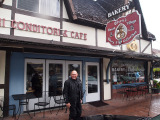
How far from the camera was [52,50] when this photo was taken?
5816 mm

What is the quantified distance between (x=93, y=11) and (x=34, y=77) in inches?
236

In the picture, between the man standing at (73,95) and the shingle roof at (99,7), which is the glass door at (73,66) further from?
the shingle roof at (99,7)

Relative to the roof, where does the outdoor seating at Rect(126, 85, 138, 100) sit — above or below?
below

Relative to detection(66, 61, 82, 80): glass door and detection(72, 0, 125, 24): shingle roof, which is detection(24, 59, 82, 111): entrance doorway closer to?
detection(66, 61, 82, 80): glass door

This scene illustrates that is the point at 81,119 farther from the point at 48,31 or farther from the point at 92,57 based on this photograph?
the point at 92,57

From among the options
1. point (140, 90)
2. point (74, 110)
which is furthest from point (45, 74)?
point (140, 90)

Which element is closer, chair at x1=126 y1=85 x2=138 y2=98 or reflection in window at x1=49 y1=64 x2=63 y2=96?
reflection in window at x1=49 y1=64 x2=63 y2=96

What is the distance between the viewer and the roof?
22.8ft

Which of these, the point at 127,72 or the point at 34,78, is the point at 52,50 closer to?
the point at 34,78

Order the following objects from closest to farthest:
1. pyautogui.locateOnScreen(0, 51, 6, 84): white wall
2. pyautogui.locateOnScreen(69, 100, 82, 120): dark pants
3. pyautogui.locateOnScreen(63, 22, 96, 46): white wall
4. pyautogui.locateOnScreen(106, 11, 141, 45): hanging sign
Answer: pyautogui.locateOnScreen(69, 100, 82, 120): dark pants < pyautogui.locateOnScreen(0, 51, 6, 84): white wall < pyautogui.locateOnScreen(106, 11, 141, 45): hanging sign < pyautogui.locateOnScreen(63, 22, 96, 46): white wall

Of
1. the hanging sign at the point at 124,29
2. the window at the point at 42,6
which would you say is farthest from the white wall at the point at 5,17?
the hanging sign at the point at 124,29

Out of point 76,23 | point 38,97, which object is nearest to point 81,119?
point 38,97

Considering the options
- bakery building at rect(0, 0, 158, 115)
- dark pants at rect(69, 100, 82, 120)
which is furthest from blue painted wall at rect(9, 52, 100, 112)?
dark pants at rect(69, 100, 82, 120)

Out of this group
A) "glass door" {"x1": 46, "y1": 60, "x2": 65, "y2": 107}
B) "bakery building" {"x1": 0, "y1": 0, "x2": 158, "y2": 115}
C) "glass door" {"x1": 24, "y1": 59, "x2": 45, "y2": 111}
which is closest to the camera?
"bakery building" {"x1": 0, "y1": 0, "x2": 158, "y2": 115}
